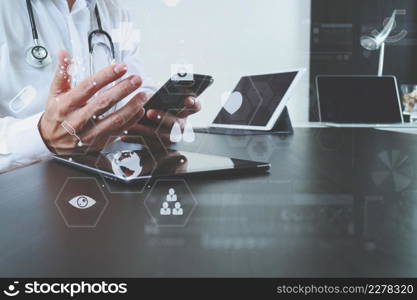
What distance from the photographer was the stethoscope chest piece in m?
0.54

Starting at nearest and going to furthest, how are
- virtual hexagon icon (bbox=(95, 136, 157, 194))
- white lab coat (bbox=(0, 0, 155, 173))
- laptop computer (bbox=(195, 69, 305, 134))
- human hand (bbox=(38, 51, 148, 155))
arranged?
virtual hexagon icon (bbox=(95, 136, 157, 194))
human hand (bbox=(38, 51, 148, 155))
white lab coat (bbox=(0, 0, 155, 173))
laptop computer (bbox=(195, 69, 305, 134))

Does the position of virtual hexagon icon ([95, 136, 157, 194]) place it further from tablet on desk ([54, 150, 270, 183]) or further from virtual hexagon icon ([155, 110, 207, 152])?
virtual hexagon icon ([155, 110, 207, 152])

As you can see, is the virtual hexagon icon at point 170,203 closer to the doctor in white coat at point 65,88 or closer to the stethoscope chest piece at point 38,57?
the doctor in white coat at point 65,88

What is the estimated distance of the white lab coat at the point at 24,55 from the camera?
18.4 inches

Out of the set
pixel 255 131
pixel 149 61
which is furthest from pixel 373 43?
pixel 149 61

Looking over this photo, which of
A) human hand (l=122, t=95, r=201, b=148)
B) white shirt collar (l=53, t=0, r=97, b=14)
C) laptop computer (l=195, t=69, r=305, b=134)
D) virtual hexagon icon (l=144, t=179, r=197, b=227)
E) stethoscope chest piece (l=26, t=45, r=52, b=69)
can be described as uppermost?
white shirt collar (l=53, t=0, r=97, b=14)

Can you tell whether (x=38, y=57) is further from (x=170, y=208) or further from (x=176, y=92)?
(x=170, y=208)

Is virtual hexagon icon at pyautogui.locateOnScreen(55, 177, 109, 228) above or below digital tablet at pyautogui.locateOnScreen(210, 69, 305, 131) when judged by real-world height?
above

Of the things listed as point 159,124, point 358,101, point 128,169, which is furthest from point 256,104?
point 128,169

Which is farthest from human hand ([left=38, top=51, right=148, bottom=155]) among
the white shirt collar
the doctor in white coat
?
the white shirt collar

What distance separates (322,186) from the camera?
0.25m

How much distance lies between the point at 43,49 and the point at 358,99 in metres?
0.87

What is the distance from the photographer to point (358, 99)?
3.51 feet

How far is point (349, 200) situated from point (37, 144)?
15.3 inches
